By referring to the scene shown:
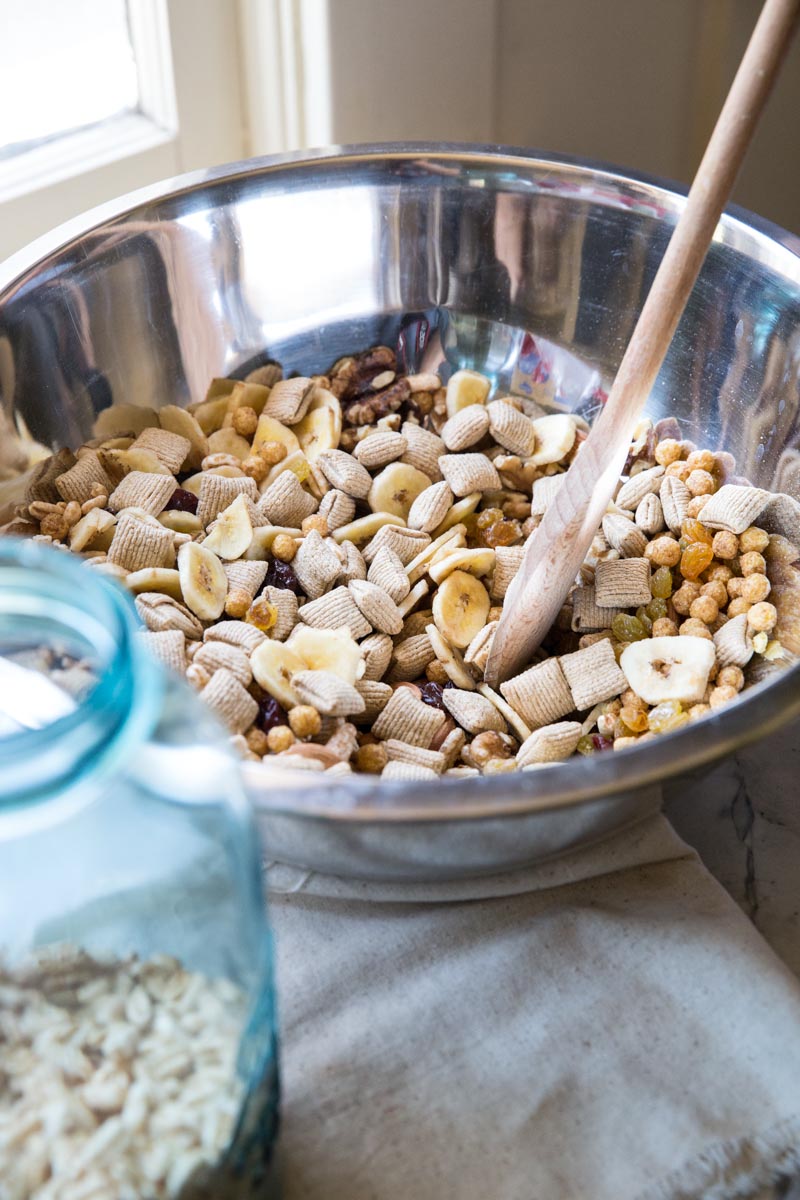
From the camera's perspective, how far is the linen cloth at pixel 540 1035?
481 mm

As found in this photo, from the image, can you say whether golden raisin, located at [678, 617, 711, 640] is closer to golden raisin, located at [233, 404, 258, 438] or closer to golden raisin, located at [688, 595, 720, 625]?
golden raisin, located at [688, 595, 720, 625]

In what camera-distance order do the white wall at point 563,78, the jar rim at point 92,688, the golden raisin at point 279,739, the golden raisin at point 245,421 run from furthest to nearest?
the white wall at point 563,78, the golden raisin at point 245,421, the golden raisin at point 279,739, the jar rim at point 92,688

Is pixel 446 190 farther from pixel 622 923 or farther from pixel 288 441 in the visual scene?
pixel 622 923

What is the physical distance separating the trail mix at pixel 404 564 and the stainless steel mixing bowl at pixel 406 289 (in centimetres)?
2

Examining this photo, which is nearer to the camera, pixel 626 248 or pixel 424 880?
pixel 424 880

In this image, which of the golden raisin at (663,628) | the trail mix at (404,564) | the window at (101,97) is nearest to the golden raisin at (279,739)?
the trail mix at (404,564)

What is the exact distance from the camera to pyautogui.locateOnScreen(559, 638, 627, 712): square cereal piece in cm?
64

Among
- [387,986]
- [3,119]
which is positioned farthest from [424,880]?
[3,119]

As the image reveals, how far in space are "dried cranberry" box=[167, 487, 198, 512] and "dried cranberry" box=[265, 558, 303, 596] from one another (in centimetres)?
7

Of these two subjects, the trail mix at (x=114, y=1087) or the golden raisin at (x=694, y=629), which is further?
the golden raisin at (x=694, y=629)

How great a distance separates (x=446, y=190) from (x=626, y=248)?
0.12m

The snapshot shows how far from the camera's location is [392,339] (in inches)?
33.0

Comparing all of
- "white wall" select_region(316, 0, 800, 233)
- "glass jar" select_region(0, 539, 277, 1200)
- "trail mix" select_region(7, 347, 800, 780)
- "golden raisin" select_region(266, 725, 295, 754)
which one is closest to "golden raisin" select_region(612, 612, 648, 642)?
"trail mix" select_region(7, 347, 800, 780)

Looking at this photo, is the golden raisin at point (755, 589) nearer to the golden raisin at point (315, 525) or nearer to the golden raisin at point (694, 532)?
the golden raisin at point (694, 532)
